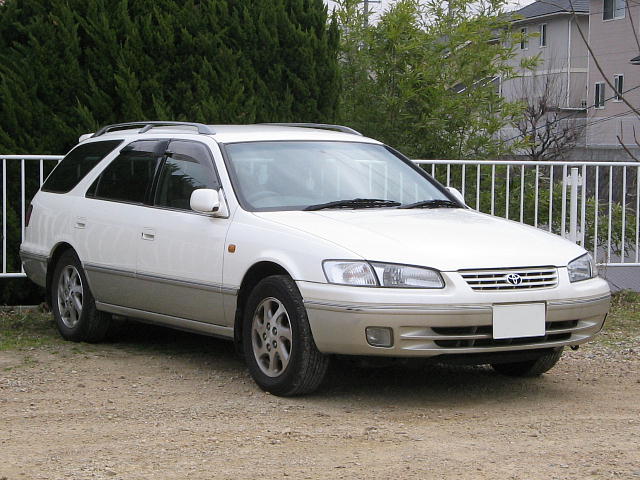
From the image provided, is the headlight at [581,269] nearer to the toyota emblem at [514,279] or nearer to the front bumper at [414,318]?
the front bumper at [414,318]

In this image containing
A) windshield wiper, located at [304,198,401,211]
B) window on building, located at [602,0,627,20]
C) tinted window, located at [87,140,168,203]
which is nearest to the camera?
windshield wiper, located at [304,198,401,211]

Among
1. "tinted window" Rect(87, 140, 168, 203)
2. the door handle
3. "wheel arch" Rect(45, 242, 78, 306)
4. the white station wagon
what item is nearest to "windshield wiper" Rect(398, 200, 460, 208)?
the white station wagon

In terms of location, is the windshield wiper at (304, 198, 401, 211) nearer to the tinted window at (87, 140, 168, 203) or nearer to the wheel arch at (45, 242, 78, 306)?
the tinted window at (87, 140, 168, 203)

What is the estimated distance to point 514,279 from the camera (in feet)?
21.4

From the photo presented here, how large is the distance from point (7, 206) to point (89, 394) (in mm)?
3853

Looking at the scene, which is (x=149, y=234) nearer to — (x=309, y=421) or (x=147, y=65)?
(x=309, y=421)

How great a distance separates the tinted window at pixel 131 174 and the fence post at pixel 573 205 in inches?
166

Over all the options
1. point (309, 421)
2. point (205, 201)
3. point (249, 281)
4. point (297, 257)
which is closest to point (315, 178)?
point (205, 201)

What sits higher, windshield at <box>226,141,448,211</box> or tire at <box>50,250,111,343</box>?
windshield at <box>226,141,448,211</box>

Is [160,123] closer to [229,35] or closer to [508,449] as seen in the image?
[229,35]

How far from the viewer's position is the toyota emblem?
6520 millimetres

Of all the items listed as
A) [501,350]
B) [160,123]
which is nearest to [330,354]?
[501,350]

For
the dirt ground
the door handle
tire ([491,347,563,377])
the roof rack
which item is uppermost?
the roof rack

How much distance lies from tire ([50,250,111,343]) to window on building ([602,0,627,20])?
41017 mm
